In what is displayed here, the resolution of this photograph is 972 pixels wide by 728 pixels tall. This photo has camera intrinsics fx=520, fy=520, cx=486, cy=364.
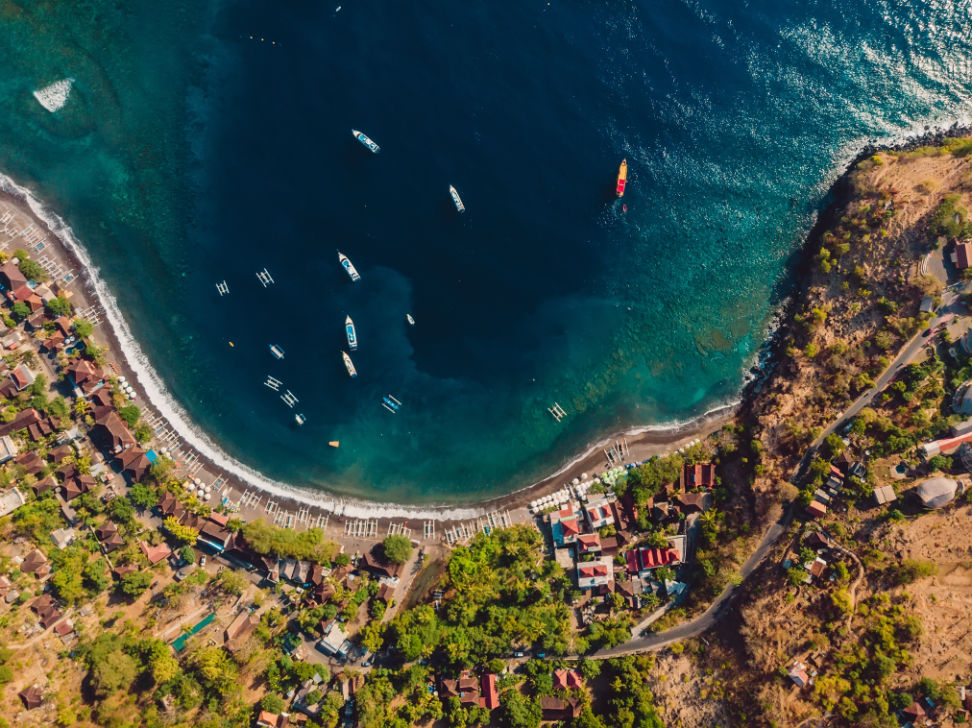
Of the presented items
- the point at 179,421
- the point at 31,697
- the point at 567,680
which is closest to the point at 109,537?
the point at 179,421

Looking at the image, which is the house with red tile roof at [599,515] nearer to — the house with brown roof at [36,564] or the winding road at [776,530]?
the winding road at [776,530]

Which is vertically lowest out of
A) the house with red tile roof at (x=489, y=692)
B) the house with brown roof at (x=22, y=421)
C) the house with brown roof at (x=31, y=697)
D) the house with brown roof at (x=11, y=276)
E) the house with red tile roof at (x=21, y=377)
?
the house with brown roof at (x=31, y=697)

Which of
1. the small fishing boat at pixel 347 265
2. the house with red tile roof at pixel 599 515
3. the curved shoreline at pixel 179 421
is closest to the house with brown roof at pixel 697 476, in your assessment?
the house with red tile roof at pixel 599 515

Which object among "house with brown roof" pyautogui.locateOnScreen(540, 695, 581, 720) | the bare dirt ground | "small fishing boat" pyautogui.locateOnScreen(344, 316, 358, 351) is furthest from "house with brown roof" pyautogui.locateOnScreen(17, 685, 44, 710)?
the bare dirt ground

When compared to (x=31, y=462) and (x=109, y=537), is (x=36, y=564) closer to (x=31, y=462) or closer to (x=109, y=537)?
(x=109, y=537)

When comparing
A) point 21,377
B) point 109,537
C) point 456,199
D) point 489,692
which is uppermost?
point 456,199
